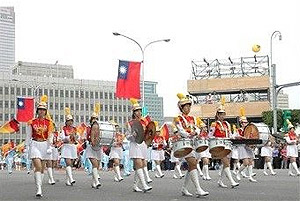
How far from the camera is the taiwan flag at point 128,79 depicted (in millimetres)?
33500

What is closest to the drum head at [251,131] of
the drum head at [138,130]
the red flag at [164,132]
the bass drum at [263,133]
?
the bass drum at [263,133]

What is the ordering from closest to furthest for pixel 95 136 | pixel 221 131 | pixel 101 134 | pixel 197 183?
pixel 197 183 < pixel 221 131 < pixel 95 136 < pixel 101 134

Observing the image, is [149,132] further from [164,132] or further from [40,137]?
[164,132]

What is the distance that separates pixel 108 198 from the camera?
40.7 ft

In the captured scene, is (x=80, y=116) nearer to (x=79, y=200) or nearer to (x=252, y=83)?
(x=252, y=83)

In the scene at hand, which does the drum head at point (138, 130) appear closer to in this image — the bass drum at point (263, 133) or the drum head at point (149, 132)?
the drum head at point (149, 132)

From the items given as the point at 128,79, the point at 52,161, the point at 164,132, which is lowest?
the point at 52,161

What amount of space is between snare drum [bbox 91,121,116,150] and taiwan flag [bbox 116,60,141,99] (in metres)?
16.0

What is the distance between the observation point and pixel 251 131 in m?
18.2

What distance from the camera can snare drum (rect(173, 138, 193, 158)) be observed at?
12.3m

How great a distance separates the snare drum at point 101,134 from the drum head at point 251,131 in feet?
13.4

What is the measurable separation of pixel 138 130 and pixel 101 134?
2633 mm

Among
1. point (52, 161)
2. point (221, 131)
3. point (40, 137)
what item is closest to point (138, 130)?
point (221, 131)

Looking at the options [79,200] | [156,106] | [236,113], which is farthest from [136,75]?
[156,106]
